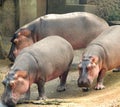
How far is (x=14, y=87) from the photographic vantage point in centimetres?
595

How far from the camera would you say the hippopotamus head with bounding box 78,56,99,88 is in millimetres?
6662

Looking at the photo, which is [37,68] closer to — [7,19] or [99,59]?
[99,59]

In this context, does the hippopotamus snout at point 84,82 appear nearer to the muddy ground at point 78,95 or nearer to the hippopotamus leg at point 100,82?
the muddy ground at point 78,95

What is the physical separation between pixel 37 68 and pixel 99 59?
47.3 inches

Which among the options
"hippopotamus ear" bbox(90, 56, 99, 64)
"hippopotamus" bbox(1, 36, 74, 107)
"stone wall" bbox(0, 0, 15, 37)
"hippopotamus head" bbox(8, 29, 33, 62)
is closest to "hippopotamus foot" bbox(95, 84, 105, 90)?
"hippopotamus ear" bbox(90, 56, 99, 64)

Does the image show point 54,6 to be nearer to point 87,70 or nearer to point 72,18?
point 72,18

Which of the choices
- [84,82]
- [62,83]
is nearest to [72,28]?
[62,83]

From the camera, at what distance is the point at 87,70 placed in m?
6.80

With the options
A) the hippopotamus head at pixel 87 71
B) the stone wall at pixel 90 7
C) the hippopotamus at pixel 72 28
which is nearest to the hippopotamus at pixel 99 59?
the hippopotamus head at pixel 87 71

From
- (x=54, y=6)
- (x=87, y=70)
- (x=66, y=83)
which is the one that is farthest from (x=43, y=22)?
(x=54, y=6)

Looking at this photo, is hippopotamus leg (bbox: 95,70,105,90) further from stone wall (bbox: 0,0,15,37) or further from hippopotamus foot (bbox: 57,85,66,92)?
stone wall (bbox: 0,0,15,37)

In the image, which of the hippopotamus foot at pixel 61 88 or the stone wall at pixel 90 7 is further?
the stone wall at pixel 90 7

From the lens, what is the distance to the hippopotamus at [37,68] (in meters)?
5.95

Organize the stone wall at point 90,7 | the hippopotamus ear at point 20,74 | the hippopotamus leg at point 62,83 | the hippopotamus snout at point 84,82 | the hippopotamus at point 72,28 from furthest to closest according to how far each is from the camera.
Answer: the stone wall at point 90,7
the hippopotamus at point 72,28
the hippopotamus leg at point 62,83
the hippopotamus snout at point 84,82
the hippopotamus ear at point 20,74
